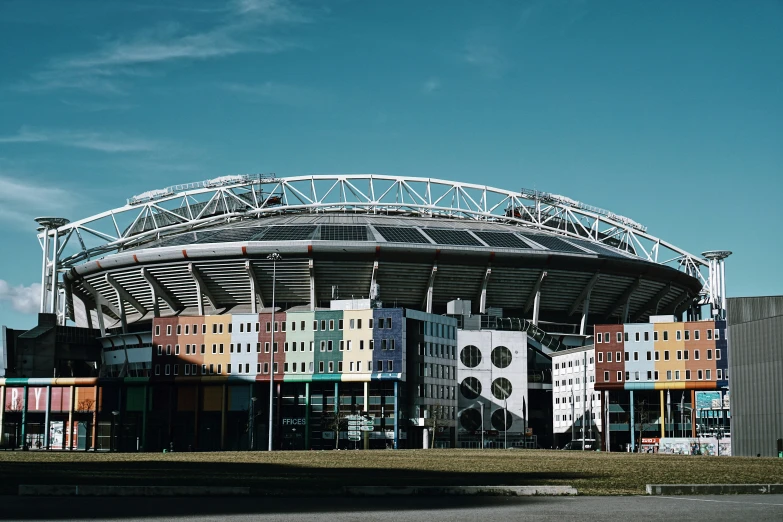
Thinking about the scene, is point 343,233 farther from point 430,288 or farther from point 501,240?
point 501,240

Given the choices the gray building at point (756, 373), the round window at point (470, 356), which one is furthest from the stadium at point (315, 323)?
the gray building at point (756, 373)

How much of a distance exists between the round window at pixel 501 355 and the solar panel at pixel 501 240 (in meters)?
12.8

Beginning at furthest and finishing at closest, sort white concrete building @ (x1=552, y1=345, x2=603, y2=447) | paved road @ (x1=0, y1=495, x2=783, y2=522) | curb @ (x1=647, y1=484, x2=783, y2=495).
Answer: white concrete building @ (x1=552, y1=345, x2=603, y2=447) < curb @ (x1=647, y1=484, x2=783, y2=495) < paved road @ (x1=0, y1=495, x2=783, y2=522)

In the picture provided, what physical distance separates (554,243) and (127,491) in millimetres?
122509

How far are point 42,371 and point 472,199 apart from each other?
2483 inches

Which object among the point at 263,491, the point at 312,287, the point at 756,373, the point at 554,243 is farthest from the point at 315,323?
the point at 263,491

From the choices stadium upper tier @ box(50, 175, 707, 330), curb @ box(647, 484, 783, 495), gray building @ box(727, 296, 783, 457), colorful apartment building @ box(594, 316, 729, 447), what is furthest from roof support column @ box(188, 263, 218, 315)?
curb @ box(647, 484, 783, 495)

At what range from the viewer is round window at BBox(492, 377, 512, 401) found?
136125mm

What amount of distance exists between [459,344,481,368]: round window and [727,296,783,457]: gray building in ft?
207

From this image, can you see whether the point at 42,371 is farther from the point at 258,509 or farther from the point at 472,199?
the point at 258,509

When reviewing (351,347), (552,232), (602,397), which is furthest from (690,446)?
(552,232)

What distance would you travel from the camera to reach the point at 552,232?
15862 centimetres

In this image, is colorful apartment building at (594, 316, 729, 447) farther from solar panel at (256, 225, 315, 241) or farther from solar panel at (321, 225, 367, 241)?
solar panel at (256, 225, 315, 241)

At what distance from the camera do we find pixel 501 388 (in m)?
137
